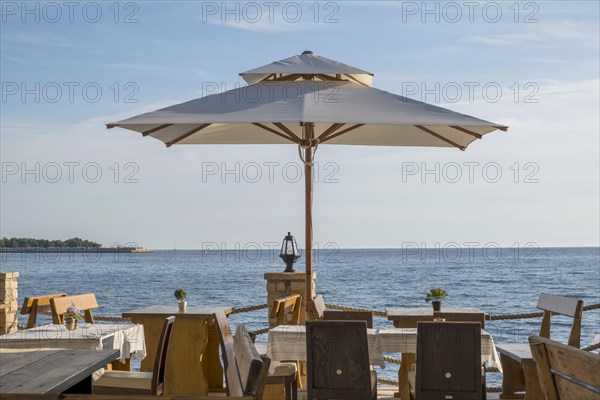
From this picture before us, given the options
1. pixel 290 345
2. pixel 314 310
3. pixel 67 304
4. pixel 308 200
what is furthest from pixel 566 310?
pixel 67 304

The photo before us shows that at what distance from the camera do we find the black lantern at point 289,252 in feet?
28.9

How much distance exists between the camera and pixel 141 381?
5906mm

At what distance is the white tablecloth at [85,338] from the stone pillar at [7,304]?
2.73 metres

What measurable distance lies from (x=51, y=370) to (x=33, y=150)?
26.6 m

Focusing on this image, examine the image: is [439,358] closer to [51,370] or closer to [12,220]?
[51,370]

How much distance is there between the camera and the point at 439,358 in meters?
5.66

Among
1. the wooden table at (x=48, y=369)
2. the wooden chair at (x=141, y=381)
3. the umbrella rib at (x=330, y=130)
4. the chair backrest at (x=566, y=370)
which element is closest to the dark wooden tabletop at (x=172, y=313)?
the wooden chair at (x=141, y=381)

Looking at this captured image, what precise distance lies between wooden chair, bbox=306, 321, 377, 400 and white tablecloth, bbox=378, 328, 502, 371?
1.80 ft

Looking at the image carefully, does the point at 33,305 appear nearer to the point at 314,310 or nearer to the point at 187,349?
the point at 187,349

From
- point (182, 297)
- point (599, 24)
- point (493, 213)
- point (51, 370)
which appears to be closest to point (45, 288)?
point (493, 213)

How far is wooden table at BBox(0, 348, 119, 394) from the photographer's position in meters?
3.05

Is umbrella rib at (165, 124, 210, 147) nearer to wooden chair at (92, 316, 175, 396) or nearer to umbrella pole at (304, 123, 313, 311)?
umbrella pole at (304, 123, 313, 311)

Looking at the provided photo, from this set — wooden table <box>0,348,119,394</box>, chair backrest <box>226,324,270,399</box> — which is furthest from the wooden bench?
wooden table <box>0,348,119,394</box>

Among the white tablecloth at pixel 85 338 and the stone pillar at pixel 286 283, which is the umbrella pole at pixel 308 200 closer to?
the stone pillar at pixel 286 283
